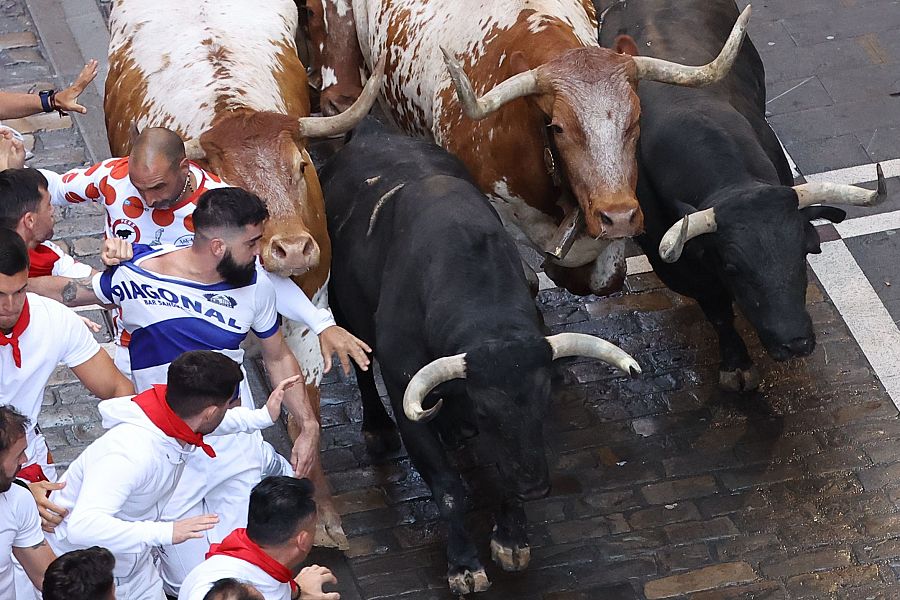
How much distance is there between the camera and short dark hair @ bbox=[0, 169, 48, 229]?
552 centimetres

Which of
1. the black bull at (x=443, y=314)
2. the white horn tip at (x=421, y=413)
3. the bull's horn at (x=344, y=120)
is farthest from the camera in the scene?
the bull's horn at (x=344, y=120)

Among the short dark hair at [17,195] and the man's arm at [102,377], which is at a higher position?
the short dark hair at [17,195]

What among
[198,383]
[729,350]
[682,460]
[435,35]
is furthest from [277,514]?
[435,35]

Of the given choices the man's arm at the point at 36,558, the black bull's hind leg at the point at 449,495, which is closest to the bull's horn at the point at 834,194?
the black bull's hind leg at the point at 449,495

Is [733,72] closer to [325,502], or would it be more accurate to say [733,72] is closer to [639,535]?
[639,535]

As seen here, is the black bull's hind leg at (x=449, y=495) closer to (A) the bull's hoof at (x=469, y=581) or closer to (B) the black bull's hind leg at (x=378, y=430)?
(A) the bull's hoof at (x=469, y=581)

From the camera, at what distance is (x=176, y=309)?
217 inches

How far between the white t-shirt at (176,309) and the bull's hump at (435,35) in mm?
2390

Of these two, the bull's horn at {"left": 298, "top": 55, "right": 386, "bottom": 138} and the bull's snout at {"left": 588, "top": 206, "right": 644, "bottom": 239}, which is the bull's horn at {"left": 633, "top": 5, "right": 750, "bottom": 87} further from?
the bull's horn at {"left": 298, "top": 55, "right": 386, "bottom": 138}

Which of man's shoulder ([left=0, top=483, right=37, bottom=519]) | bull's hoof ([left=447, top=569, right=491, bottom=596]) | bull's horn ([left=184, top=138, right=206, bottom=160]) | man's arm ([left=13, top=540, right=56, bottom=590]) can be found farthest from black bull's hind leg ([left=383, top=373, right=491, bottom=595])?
man's shoulder ([left=0, top=483, right=37, bottom=519])

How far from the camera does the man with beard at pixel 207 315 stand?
5363 millimetres

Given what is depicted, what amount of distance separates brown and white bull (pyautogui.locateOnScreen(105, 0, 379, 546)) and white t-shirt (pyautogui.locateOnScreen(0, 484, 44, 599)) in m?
1.66

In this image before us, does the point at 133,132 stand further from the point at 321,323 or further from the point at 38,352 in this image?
the point at 38,352

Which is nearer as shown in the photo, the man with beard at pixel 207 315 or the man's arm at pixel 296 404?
the man with beard at pixel 207 315
